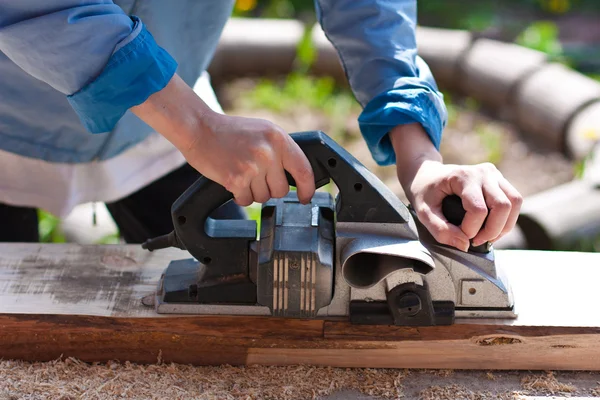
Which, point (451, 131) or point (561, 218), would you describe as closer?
point (561, 218)

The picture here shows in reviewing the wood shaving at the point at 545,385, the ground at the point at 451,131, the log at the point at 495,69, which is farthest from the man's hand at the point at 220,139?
the log at the point at 495,69

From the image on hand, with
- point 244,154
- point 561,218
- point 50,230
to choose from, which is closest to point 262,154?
point 244,154

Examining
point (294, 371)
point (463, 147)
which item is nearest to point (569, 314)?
point (294, 371)

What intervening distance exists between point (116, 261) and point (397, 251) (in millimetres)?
791

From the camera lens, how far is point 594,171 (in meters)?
3.27

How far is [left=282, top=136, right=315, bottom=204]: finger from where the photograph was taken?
153 centimetres

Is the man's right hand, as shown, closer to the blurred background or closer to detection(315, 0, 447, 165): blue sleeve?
detection(315, 0, 447, 165): blue sleeve

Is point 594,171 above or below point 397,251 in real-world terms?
below

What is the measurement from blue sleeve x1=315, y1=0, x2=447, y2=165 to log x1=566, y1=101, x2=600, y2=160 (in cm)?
210

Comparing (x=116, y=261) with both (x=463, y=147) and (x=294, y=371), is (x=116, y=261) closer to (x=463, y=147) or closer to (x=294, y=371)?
(x=294, y=371)

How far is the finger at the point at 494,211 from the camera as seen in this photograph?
160 cm

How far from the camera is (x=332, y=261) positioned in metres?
1.65

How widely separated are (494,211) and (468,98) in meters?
3.24

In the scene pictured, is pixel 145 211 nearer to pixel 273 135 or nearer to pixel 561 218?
pixel 273 135
